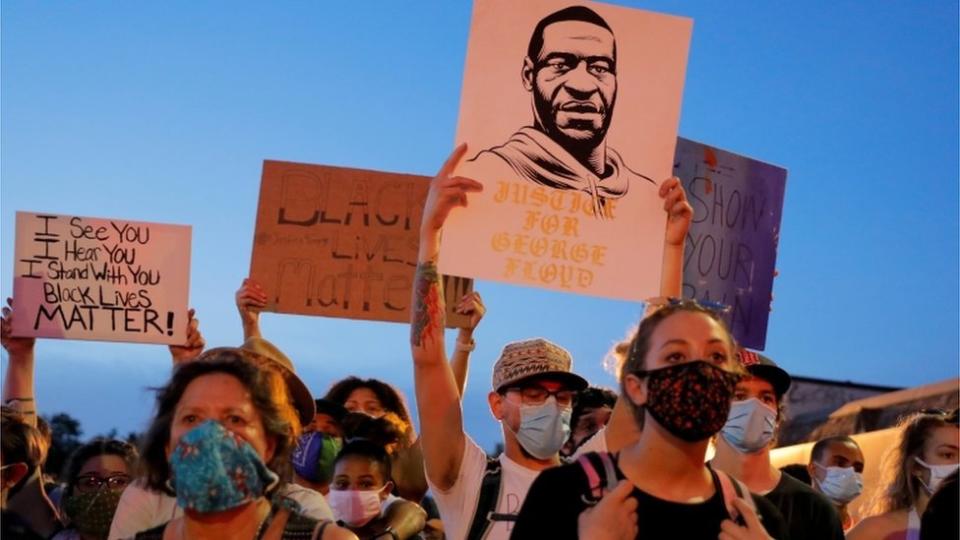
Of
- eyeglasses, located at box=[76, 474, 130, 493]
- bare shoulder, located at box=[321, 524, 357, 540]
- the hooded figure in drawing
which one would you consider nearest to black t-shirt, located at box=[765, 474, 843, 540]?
the hooded figure in drawing

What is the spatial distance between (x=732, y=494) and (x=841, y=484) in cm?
384

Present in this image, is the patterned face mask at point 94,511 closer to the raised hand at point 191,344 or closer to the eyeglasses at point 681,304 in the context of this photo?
the raised hand at point 191,344

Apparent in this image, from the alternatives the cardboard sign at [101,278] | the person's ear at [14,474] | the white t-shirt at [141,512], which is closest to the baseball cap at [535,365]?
the white t-shirt at [141,512]

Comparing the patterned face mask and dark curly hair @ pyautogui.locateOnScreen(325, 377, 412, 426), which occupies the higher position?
dark curly hair @ pyautogui.locateOnScreen(325, 377, 412, 426)

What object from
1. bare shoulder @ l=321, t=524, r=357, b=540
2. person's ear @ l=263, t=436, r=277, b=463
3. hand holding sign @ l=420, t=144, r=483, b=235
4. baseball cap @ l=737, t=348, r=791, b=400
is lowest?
bare shoulder @ l=321, t=524, r=357, b=540

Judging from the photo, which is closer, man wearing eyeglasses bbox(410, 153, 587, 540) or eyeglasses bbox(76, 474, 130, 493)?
man wearing eyeglasses bbox(410, 153, 587, 540)

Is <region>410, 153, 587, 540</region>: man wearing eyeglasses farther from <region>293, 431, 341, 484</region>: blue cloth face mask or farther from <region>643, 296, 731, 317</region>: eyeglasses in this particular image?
<region>293, 431, 341, 484</region>: blue cloth face mask

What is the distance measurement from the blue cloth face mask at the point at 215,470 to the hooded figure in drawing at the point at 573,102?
6.27 feet

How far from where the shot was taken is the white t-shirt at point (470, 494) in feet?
17.0

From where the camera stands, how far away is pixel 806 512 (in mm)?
5047

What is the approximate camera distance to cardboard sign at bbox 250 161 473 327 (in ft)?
25.2

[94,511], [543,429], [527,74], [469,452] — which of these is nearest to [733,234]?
[527,74]

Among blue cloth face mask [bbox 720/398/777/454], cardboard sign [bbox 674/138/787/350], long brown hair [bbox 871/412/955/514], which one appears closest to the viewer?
blue cloth face mask [bbox 720/398/777/454]

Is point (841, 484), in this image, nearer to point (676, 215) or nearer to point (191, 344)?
point (676, 215)
